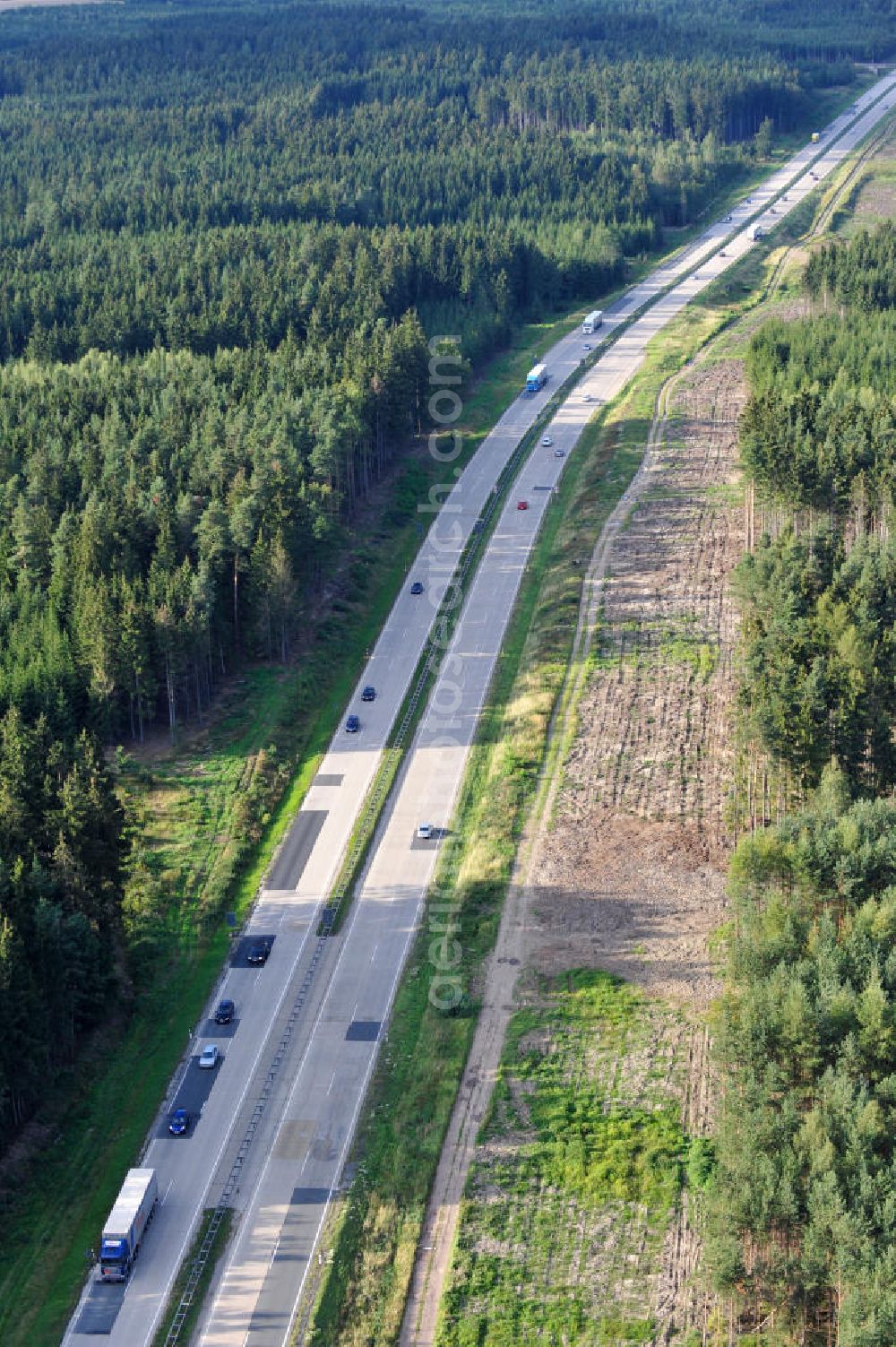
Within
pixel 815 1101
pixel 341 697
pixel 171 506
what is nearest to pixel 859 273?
pixel 171 506

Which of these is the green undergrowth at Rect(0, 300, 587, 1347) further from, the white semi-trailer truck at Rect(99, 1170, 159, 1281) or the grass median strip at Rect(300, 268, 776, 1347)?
the grass median strip at Rect(300, 268, 776, 1347)

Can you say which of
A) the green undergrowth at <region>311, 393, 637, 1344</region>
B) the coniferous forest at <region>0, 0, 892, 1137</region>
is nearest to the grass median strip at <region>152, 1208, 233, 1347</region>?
the green undergrowth at <region>311, 393, 637, 1344</region>

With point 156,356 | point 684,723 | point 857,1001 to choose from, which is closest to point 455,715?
point 684,723

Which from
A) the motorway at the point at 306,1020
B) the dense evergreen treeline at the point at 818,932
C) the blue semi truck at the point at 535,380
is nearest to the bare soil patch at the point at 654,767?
the dense evergreen treeline at the point at 818,932

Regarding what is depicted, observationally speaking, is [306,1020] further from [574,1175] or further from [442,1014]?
[574,1175]

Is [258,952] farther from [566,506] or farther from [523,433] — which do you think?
[523,433]
